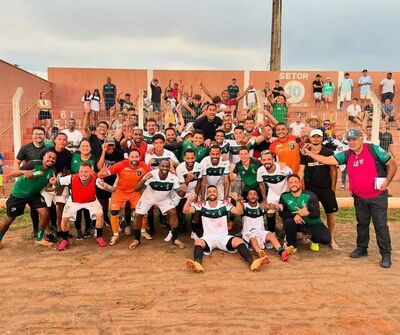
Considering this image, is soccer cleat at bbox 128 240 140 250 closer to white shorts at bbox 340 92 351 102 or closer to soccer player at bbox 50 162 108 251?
soccer player at bbox 50 162 108 251

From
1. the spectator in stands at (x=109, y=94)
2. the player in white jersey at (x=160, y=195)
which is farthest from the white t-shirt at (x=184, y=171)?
the spectator in stands at (x=109, y=94)

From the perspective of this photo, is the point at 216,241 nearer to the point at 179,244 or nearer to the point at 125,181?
the point at 179,244

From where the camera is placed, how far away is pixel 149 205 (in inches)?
266

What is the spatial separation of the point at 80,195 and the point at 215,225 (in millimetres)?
2396

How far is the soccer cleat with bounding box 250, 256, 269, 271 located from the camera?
18.0ft

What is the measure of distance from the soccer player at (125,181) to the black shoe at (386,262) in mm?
4104

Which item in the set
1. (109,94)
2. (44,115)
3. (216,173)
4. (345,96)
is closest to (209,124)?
(216,173)

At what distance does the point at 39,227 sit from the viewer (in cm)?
676

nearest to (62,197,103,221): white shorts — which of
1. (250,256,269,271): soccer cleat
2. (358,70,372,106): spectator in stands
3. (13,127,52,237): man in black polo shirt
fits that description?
(13,127,52,237): man in black polo shirt

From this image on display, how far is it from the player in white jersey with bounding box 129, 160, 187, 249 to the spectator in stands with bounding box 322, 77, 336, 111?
1384 centimetres

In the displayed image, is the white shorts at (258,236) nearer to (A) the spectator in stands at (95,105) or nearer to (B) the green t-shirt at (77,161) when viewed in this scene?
(B) the green t-shirt at (77,161)

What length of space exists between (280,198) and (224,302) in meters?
2.59

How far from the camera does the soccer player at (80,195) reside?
21.4 feet

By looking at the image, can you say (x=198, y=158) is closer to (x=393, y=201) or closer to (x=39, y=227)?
(x=39, y=227)
